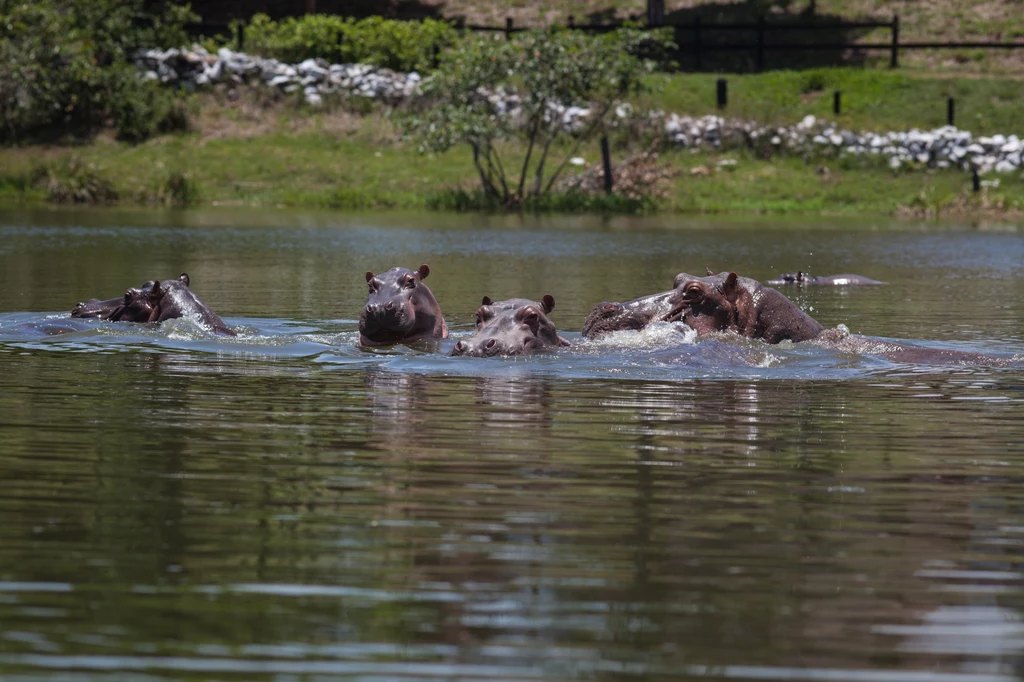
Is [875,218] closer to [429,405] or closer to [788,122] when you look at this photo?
[788,122]

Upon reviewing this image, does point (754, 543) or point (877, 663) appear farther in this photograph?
point (754, 543)

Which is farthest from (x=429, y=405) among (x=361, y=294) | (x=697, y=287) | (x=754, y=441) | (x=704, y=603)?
(x=361, y=294)

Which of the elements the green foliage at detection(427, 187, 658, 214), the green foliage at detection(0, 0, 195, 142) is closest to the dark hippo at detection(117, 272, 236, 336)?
the green foliage at detection(427, 187, 658, 214)

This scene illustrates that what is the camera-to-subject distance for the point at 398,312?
12.2 metres

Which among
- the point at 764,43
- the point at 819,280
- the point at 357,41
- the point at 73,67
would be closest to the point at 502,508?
the point at 819,280

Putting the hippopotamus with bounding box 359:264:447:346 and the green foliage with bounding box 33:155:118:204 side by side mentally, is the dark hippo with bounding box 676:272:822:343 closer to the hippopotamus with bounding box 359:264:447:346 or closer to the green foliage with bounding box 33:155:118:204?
the hippopotamus with bounding box 359:264:447:346

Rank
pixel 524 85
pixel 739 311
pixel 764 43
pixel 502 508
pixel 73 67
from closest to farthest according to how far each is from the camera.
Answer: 1. pixel 502 508
2. pixel 739 311
3. pixel 524 85
4. pixel 73 67
5. pixel 764 43

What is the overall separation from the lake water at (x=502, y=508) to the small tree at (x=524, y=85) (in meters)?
25.1

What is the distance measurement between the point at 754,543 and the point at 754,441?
7.85ft

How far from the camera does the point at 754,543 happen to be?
19.1 ft

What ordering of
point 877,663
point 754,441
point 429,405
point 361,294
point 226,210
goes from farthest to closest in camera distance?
point 226,210 < point 361,294 < point 429,405 < point 754,441 < point 877,663

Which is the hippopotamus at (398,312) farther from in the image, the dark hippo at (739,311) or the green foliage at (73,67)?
the green foliage at (73,67)

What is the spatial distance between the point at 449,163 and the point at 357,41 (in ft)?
23.9

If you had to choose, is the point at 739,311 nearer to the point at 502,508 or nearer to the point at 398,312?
the point at 398,312
